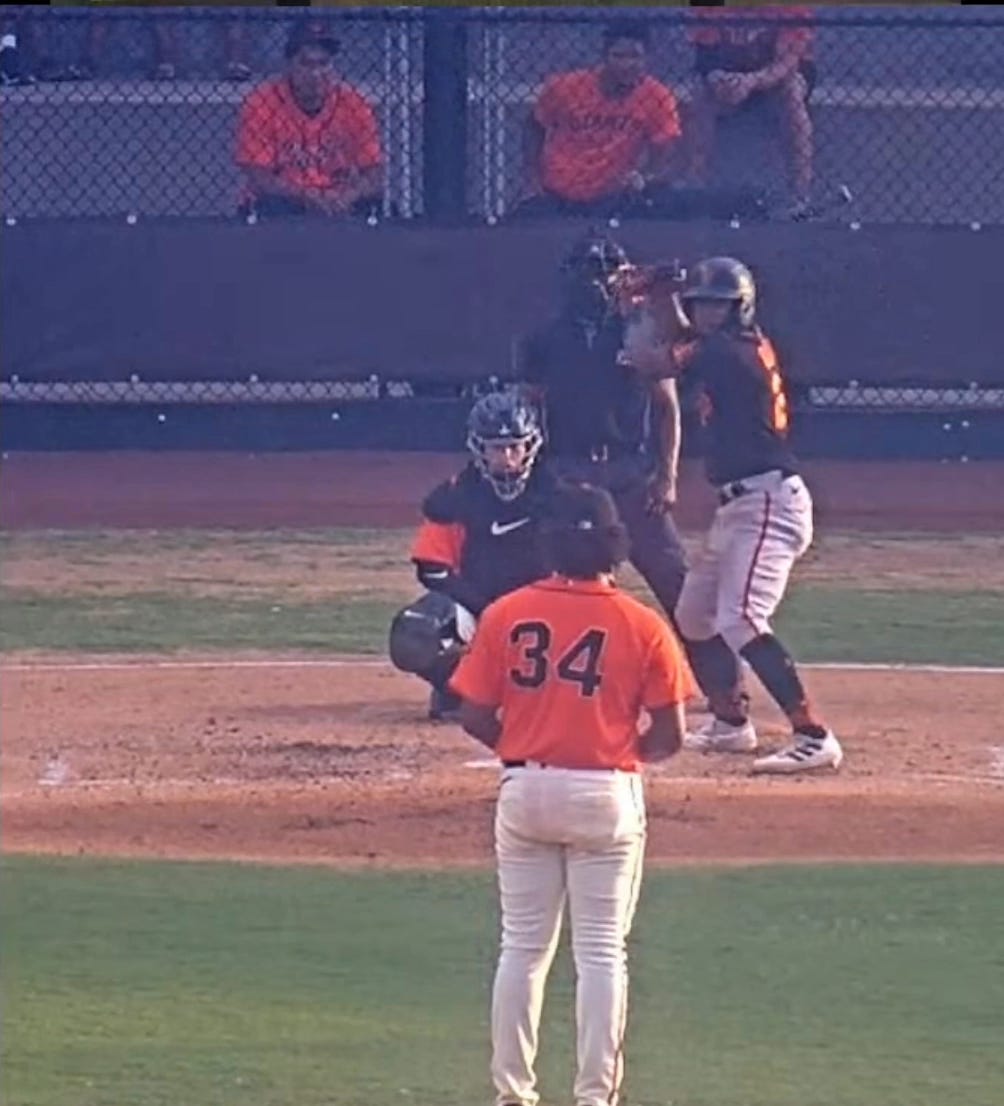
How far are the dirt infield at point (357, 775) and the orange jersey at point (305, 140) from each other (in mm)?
5070

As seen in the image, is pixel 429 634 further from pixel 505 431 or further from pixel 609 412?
pixel 609 412

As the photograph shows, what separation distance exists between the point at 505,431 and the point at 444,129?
7.65 m

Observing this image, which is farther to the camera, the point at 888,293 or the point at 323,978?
the point at 888,293

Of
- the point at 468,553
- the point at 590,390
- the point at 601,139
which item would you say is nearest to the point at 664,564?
the point at 590,390

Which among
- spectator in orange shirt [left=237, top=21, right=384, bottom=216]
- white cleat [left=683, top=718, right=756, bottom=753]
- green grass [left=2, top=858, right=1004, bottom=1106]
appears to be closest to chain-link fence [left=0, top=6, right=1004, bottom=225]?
spectator in orange shirt [left=237, top=21, right=384, bottom=216]

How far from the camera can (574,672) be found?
6.59 m

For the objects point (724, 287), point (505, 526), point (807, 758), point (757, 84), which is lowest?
point (807, 758)

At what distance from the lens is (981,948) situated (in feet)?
27.3

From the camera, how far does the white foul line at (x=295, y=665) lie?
12836mm

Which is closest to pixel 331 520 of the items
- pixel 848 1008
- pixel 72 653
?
pixel 72 653

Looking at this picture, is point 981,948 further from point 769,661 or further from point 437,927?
point 769,661

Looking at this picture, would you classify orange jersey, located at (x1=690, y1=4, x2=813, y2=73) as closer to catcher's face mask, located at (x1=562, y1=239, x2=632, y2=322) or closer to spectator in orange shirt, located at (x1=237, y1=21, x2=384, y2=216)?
spectator in orange shirt, located at (x1=237, y1=21, x2=384, y2=216)

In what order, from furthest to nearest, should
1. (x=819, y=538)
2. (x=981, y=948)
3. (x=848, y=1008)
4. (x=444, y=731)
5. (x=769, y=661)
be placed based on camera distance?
1. (x=819, y=538)
2. (x=444, y=731)
3. (x=769, y=661)
4. (x=981, y=948)
5. (x=848, y=1008)

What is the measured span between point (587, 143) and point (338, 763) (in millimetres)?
7228
